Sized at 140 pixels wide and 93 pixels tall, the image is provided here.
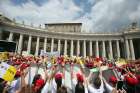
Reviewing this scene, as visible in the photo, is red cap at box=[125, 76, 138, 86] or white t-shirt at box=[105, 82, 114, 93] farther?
white t-shirt at box=[105, 82, 114, 93]

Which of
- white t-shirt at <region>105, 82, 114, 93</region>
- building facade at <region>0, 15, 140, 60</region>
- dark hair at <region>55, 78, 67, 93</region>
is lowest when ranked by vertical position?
white t-shirt at <region>105, 82, 114, 93</region>

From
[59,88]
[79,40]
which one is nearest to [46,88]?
[59,88]

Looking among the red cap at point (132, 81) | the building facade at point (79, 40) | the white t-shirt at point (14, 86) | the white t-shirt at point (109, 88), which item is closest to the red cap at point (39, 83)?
the white t-shirt at point (14, 86)

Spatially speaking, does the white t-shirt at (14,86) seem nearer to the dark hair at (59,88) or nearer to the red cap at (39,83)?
the red cap at (39,83)

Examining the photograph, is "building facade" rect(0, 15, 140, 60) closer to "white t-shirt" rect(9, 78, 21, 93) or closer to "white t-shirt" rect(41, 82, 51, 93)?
"white t-shirt" rect(9, 78, 21, 93)

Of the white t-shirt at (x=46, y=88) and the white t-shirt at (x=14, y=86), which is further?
the white t-shirt at (x=14, y=86)

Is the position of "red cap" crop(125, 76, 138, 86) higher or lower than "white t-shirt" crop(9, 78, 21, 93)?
higher

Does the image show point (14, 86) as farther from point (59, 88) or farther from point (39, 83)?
point (59, 88)

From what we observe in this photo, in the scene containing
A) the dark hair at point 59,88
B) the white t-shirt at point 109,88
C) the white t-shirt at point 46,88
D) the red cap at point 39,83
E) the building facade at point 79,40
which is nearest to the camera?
the dark hair at point 59,88

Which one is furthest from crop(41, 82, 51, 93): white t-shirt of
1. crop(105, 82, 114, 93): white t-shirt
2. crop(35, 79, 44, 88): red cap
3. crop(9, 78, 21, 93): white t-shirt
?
crop(105, 82, 114, 93): white t-shirt

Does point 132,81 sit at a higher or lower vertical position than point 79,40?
lower

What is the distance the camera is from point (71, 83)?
304 inches

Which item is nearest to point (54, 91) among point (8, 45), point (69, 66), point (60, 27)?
point (69, 66)

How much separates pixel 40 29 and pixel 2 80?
7256 cm
